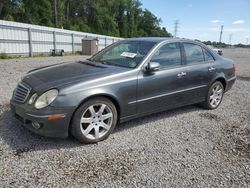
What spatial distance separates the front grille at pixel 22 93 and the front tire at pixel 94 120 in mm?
772

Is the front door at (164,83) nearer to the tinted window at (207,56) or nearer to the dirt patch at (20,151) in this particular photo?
the tinted window at (207,56)

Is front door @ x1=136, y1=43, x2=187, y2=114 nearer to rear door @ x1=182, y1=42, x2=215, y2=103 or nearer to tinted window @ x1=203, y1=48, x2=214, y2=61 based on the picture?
rear door @ x1=182, y1=42, x2=215, y2=103

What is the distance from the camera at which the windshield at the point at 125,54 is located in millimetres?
3686

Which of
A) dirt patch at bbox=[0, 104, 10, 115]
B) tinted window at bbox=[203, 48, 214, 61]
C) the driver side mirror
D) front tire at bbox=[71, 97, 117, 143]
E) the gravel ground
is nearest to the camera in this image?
the gravel ground

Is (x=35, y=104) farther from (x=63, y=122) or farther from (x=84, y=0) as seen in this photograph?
(x=84, y=0)

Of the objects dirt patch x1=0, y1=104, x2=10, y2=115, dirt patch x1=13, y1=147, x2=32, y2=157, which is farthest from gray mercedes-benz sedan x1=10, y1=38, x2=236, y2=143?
dirt patch x1=0, y1=104, x2=10, y2=115

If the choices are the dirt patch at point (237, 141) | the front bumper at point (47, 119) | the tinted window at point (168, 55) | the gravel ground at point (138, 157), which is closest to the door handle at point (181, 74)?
the tinted window at point (168, 55)

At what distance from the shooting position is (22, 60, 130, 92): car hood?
2.97 metres

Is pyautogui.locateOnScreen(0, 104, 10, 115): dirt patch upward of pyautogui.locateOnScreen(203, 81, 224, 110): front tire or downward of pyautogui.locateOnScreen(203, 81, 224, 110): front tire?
downward

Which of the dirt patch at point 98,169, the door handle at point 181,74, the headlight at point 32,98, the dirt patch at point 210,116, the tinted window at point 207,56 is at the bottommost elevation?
the dirt patch at point 98,169

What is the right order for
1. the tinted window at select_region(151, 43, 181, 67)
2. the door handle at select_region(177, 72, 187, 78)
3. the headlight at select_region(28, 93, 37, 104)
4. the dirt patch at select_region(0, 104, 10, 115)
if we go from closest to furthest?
the headlight at select_region(28, 93, 37, 104) → the tinted window at select_region(151, 43, 181, 67) → the door handle at select_region(177, 72, 187, 78) → the dirt patch at select_region(0, 104, 10, 115)

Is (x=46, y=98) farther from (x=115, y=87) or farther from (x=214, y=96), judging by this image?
(x=214, y=96)

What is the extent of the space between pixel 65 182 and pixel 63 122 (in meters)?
0.82

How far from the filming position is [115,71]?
334 centimetres
